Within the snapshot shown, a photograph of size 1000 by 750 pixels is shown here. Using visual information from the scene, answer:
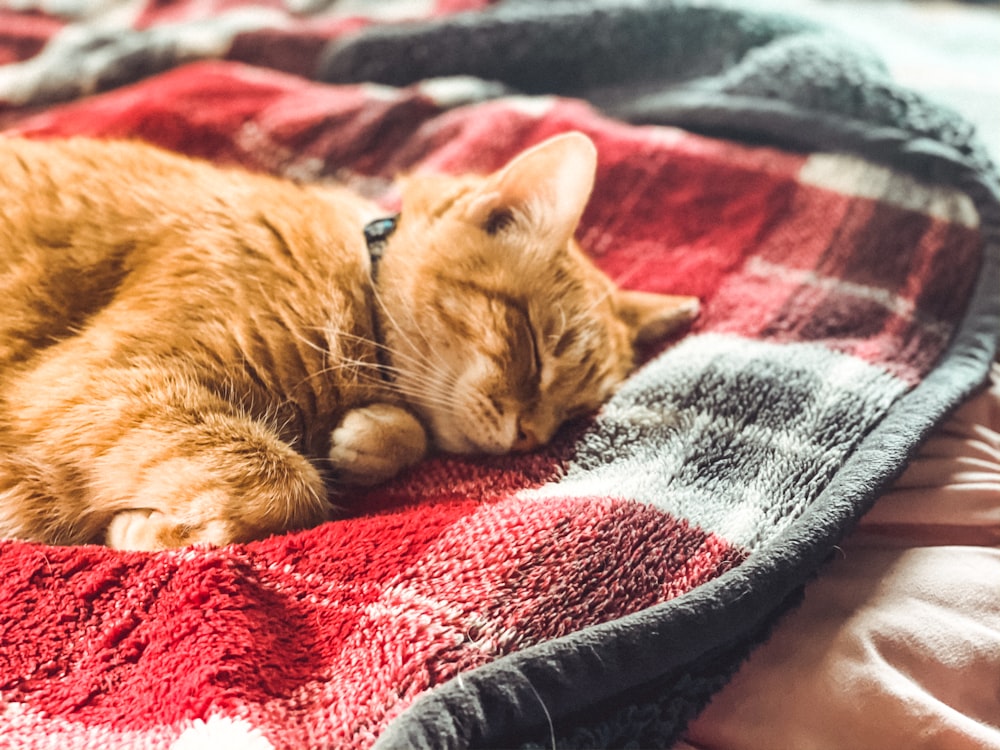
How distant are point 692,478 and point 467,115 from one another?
122cm

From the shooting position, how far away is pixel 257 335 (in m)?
1.18

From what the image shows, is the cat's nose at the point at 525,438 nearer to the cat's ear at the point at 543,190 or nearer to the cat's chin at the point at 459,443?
the cat's chin at the point at 459,443

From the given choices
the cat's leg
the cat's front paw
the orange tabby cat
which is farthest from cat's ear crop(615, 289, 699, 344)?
the cat's leg

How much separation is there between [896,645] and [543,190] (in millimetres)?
827

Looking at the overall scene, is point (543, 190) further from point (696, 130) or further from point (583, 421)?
point (696, 130)

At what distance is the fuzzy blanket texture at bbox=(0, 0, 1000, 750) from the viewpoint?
82cm

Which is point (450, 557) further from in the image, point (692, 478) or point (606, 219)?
point (606, 219)

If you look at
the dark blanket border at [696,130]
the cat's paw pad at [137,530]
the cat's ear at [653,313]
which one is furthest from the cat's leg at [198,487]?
the cat's ear at [653,313]

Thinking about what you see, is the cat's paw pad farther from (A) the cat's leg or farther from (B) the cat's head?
(B) the cat's head

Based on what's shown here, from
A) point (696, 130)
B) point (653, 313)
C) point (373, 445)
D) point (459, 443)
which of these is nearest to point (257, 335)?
point (373, 445)

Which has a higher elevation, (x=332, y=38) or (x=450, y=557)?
(x=332, y=38)

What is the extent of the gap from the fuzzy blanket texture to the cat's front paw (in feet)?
0.14

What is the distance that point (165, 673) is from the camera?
819 millimetres

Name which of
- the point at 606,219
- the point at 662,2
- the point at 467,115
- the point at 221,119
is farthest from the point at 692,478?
the point at 662,2
